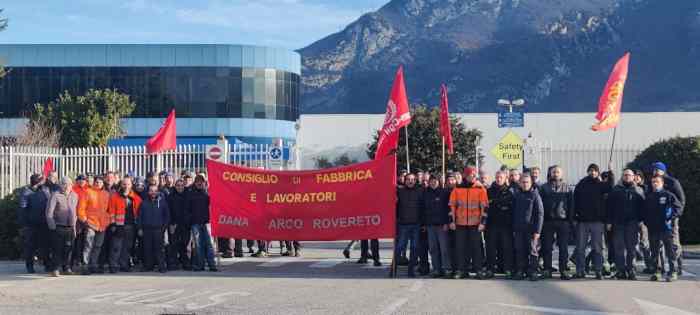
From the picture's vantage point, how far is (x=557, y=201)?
15.1 m

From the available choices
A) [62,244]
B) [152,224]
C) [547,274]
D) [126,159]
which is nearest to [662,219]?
[547,274]

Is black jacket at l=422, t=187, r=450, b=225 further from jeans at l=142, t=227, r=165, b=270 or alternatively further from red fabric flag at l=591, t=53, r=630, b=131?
red fabric flag at l=591, t=53, r=630, b=131

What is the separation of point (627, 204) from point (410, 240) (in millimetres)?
3678

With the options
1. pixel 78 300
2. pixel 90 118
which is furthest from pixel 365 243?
pixel 90 118

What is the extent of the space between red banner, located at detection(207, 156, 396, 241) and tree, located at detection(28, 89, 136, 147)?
29.7m

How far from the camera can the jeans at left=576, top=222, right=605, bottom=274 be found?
1505 centimetres

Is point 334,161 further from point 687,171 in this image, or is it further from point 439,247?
point 439,247

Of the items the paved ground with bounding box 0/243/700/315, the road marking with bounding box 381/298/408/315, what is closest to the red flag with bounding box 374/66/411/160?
the paved ground with bounding box 0/243/700/315

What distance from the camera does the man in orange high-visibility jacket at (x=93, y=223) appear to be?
15922 millimetres

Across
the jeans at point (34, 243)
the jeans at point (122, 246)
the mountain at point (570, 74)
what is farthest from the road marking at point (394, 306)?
the mountain at point (570, 74)

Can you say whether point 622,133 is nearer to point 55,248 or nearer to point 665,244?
point 665,244

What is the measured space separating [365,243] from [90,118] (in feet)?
105

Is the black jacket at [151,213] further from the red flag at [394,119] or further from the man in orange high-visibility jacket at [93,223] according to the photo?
the red flag at [394,119]

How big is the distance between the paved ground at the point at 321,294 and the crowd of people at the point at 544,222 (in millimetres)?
Answer: 573
